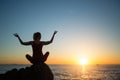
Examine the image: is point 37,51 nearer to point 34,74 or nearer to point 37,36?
point 37,36

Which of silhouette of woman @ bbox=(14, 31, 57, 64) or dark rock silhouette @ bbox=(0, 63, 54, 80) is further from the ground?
silhouette of woman @ bbox=(14, 31, 57, 64)

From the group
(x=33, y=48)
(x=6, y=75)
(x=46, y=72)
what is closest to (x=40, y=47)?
(x=33, y=48)

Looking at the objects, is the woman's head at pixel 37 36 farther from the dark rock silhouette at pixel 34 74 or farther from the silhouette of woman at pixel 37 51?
the dark rock silhouette at pixel 34 74

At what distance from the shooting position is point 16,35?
33.3 ft

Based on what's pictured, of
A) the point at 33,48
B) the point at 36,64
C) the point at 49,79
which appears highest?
the point at 33,48

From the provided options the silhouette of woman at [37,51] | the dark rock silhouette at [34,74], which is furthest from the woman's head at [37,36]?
the dark rock silhouette at [34,74]

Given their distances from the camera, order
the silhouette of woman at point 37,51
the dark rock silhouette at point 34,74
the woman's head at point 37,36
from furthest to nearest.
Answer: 1. the silhouette of woman at point 37,51
2. the woman's head at point 37,36
3. the dark rock silhouette at point 34,74

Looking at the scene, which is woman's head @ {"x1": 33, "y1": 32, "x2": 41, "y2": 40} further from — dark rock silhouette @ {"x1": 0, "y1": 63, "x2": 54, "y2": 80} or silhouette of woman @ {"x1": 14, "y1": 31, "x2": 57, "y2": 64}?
dark rock silhouette @ {"x1": 0, "y1": 63, "x2": 54, "y2": 80}

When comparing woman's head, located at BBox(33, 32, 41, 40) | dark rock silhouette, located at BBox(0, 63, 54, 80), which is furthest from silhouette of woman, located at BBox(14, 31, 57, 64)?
dark rock silhouette, located at BBox(0, 63, 54, 80)

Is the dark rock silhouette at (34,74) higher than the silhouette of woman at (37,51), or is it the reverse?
the silhouette of woman at (37,51)

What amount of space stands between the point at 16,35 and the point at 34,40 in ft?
2.81

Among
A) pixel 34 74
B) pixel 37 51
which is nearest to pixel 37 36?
pixel 37 51

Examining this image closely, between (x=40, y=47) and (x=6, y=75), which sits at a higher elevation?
(x=40, y=47)

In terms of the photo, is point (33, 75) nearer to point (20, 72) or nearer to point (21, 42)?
point (20, 72)
